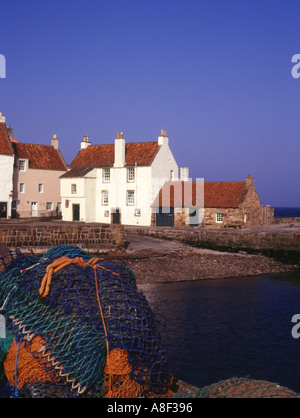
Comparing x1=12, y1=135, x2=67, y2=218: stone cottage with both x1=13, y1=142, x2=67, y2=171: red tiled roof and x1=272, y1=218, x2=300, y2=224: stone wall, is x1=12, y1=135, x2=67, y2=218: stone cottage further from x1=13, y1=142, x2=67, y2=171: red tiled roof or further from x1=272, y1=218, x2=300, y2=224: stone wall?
x1=272, y1=218, x2=300, y2=224: stone wall

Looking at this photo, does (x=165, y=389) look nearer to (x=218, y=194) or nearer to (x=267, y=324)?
(x=267, y=324)

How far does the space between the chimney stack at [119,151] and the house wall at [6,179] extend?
9366 mm

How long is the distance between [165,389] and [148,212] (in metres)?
38.5

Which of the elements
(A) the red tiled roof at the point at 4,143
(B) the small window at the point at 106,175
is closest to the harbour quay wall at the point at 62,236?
(B) the small window at the point at 106,175

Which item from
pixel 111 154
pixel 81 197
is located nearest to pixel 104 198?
pixel 81 197

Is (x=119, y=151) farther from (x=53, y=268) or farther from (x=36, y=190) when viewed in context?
(x=53, y=268)

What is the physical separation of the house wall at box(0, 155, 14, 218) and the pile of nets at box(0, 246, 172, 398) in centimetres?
3903

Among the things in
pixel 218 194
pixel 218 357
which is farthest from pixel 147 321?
pixel 218 194

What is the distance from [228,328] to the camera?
15664 mm

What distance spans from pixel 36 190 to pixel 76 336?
44.2 m

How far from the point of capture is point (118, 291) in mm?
7121

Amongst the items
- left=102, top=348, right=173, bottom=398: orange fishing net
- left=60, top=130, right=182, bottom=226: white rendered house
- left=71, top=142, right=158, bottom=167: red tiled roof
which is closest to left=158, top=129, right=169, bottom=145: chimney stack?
left=60, top=130, right=182, bottom=226: white rendered house

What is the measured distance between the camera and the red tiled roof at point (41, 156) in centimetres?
4950

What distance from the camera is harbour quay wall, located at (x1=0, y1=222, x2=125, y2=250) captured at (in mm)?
26484
